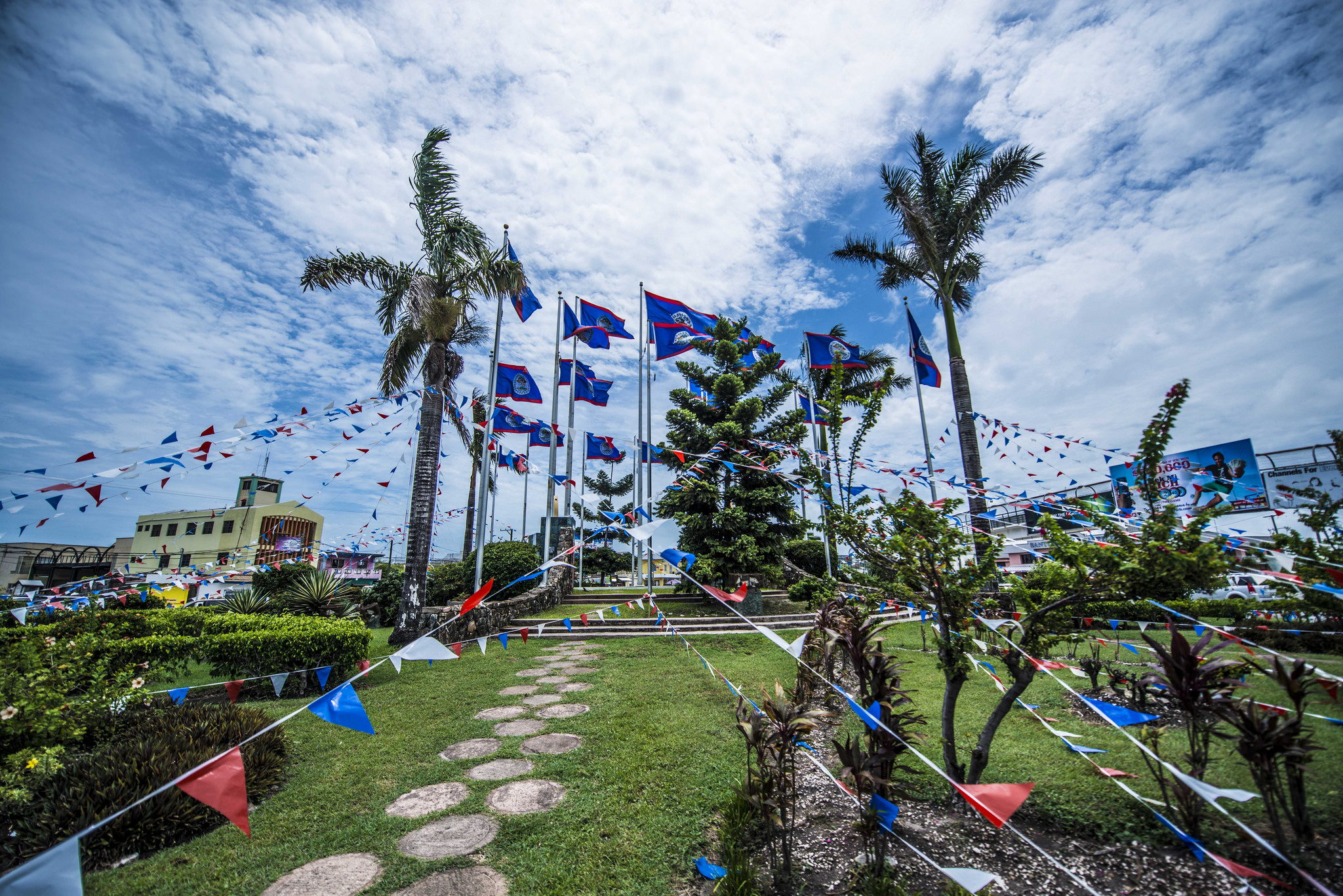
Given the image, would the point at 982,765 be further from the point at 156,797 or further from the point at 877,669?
the point at 156,797

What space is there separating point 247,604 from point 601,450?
10.4m

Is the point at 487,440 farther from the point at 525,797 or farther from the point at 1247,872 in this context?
the point at 1247,872

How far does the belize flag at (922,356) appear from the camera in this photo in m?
14.9

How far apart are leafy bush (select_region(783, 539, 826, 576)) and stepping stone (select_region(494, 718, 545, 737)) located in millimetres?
12760

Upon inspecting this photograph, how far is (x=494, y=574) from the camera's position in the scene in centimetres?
1403

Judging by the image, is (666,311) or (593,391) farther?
(593,391)

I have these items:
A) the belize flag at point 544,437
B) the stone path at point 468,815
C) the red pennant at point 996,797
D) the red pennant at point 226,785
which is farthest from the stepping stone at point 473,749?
the belize flag at point 544,437

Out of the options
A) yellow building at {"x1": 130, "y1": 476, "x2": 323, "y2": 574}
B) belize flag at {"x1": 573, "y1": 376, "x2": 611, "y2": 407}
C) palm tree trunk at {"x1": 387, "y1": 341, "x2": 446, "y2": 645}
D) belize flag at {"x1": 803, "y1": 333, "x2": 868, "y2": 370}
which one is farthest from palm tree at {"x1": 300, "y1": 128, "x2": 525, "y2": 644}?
yellow building at {"x1": 130, "y1": 476, "x2": 323, "y2": 574}

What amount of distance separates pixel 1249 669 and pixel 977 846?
1963 millimetres

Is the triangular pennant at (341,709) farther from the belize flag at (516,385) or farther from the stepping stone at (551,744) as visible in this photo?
the belize flag at (516,385)

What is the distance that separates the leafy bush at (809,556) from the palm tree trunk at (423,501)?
37.4 ft

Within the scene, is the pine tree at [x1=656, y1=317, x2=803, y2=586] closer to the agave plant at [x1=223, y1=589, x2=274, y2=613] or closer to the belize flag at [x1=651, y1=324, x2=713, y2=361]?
the belize flag at [x1=651, y1=324, x2=713, y2=361]

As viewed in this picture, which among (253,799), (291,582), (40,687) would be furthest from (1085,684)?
(291,582)

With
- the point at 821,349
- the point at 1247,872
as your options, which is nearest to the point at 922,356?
the point at 821,349
